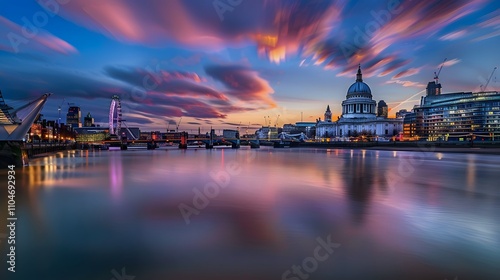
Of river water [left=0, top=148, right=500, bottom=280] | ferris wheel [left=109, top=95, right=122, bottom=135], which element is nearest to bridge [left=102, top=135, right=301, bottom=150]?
ferris wheel [left=109, top=95, right=122, bottom=135]

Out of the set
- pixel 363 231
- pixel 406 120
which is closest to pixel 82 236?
pixel 363 231

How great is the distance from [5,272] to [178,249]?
423 centimetres

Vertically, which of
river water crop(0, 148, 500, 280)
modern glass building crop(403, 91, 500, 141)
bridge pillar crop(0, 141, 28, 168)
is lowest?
river water crop(0, 148, 500, 280)

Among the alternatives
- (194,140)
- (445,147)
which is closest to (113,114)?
(194,140)

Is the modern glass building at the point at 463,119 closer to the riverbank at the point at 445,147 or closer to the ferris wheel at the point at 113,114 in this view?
the riverbank at the point at 445,147

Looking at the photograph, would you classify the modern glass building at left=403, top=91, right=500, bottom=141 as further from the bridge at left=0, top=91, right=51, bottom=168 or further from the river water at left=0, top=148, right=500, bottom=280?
the bridge at left=0, top=91, right=51, bottom=168

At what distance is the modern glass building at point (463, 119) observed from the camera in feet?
447

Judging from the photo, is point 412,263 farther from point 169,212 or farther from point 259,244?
point 169,212

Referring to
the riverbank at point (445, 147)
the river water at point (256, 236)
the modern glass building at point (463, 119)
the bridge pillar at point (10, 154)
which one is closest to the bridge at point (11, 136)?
the bridge pillar at point (10, 154)

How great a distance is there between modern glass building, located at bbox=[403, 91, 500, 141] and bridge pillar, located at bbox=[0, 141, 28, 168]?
161m

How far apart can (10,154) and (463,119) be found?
185 metres

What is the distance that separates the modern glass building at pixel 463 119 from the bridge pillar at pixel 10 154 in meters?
161

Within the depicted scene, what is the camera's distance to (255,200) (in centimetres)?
1630

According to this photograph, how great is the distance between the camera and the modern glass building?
13638 centimetres
